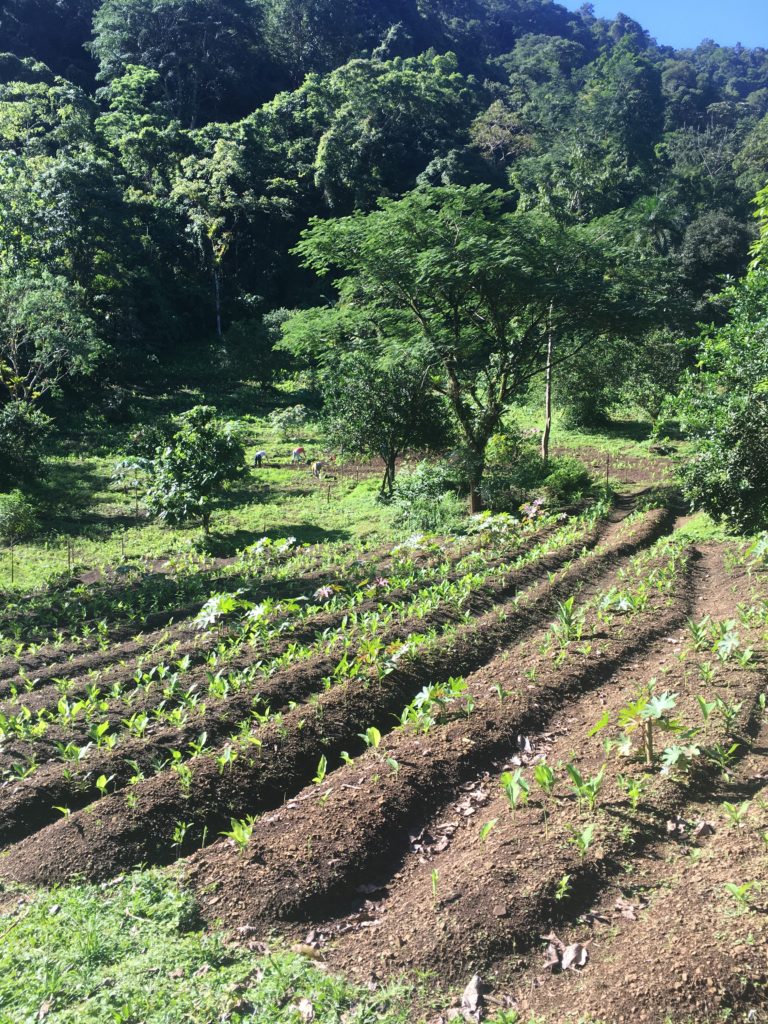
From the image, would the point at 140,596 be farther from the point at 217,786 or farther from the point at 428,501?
the point at 428,501

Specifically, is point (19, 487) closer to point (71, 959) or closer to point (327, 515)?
point (327, 515)

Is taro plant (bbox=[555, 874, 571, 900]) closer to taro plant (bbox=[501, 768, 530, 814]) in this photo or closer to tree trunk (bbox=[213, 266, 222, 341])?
taro plant (bbox=[501, 768, 530, 814])

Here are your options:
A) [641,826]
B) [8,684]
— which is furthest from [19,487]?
[641,826]

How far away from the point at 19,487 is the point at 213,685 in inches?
572

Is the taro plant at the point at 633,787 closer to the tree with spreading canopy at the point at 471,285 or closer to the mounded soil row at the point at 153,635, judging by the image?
the mounded soil row at the point at 153,635

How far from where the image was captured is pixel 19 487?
18.4 meters

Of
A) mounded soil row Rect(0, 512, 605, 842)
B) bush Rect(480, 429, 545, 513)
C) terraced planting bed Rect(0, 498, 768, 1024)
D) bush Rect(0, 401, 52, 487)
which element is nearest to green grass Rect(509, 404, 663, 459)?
bush Rect(480, 429, 545, 513)

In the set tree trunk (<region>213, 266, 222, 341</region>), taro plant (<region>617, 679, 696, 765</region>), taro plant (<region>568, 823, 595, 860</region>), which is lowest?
taro plant (<region>568, 823, 595, 860</region>)

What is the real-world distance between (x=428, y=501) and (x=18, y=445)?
11.1m

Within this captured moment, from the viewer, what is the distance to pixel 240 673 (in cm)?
703

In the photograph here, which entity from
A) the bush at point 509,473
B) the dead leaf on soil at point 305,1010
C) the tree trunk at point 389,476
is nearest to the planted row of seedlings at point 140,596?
the bush at point 509,473

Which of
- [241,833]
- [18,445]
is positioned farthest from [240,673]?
[18,445]

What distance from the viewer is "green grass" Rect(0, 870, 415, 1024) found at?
11.2ft

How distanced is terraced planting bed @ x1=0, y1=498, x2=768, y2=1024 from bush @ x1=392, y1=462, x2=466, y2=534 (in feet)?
23.4
